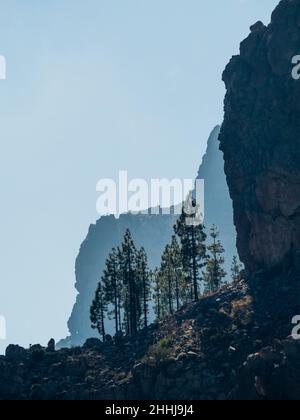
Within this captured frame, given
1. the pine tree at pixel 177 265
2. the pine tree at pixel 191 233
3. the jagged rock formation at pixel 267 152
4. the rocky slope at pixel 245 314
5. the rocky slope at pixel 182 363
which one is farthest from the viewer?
the pine tree at pixel 177 265

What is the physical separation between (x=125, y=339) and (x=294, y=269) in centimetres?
2187

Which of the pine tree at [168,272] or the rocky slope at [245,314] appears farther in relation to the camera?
the pine tree at [168,272]

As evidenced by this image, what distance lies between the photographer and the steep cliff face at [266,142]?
73.9m

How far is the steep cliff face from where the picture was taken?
73.9 m

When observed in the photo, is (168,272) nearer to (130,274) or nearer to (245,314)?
(130,274)

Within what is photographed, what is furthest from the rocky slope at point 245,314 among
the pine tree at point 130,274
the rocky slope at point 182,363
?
the pine tree at point 130,274

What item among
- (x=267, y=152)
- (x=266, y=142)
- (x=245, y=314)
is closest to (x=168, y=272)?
(x=267, y=152)

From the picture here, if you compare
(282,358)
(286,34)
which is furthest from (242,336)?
(286,34)


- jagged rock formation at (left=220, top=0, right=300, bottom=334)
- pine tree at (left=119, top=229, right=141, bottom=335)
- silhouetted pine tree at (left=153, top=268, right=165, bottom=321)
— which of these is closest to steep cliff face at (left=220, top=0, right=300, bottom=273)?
jagged rock formation at (left=220, top=0, right=300, bottom=334)

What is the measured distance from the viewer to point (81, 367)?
224 ft

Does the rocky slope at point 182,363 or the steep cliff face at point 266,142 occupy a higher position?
the steep cliff face at point 266,142

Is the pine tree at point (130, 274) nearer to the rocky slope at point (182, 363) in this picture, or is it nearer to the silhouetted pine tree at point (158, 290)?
the silhouetted pine tree at point (158, 290)

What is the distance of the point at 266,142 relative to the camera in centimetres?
7950

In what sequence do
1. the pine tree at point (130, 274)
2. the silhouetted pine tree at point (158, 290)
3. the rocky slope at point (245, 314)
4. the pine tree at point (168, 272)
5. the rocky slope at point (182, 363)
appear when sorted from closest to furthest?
the rocky slope at point (182, 363), the rocky slope at point (245, 314), the pine tree at point (130, 274), the pine tree at point (168, 272), the silhouetted pine tree at point (158, 290)
